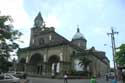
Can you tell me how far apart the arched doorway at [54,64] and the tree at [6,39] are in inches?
1664

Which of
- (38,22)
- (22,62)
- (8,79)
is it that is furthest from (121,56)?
(8,79)

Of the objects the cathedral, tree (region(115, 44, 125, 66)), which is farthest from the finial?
tree (region(115, 44, 125, 66))

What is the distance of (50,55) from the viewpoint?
76438mm

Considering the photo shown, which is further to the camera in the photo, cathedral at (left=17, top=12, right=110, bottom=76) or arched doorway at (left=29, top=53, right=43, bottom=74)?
arched doorway at (left=29, top=53, right=43, bottom=74)

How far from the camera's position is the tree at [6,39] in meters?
27.2

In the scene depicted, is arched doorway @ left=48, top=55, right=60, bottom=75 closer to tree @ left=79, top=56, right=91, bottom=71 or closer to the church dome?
tree @ left=79, top=56, right=91, bottom=71

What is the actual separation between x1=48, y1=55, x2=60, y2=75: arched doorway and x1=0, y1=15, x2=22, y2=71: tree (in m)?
42.3

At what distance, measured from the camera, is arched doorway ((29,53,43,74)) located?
79.3 meters

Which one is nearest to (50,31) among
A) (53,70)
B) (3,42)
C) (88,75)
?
(53,70)

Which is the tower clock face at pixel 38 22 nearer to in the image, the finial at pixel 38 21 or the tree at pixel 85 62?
the finial at pixel 38 21

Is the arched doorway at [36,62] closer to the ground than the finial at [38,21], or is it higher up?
closer to the ground

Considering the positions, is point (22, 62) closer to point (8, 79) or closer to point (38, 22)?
point (38, 22)

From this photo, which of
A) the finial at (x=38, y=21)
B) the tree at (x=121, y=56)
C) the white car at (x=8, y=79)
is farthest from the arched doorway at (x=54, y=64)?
the white car at (x=8, y=79)

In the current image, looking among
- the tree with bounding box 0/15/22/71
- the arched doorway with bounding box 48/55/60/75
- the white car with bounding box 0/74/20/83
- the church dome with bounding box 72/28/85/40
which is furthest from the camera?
the church dome with bounding box 72/28/85/40
